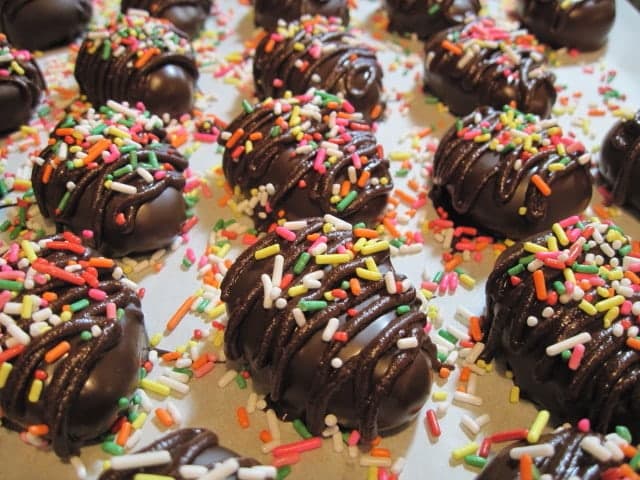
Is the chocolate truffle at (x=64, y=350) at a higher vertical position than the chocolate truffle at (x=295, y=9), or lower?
lower

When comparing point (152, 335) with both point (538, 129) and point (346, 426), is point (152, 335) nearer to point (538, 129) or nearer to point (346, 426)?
point (346, 426)

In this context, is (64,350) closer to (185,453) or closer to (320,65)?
(185,453)

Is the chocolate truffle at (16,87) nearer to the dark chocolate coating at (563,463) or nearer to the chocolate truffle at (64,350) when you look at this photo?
the chocolate truffle at (64,350)

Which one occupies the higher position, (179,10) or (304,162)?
(179,10)

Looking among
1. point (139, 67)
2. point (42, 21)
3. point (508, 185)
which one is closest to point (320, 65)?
point (139, 67)

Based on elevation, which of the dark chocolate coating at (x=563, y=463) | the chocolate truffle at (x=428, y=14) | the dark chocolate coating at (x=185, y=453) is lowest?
the dark chocolate coating at (x=185, y=453)

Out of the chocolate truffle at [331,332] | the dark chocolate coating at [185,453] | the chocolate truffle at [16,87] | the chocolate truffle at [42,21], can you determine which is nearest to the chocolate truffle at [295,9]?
the chocolate truffle at [42,21]
